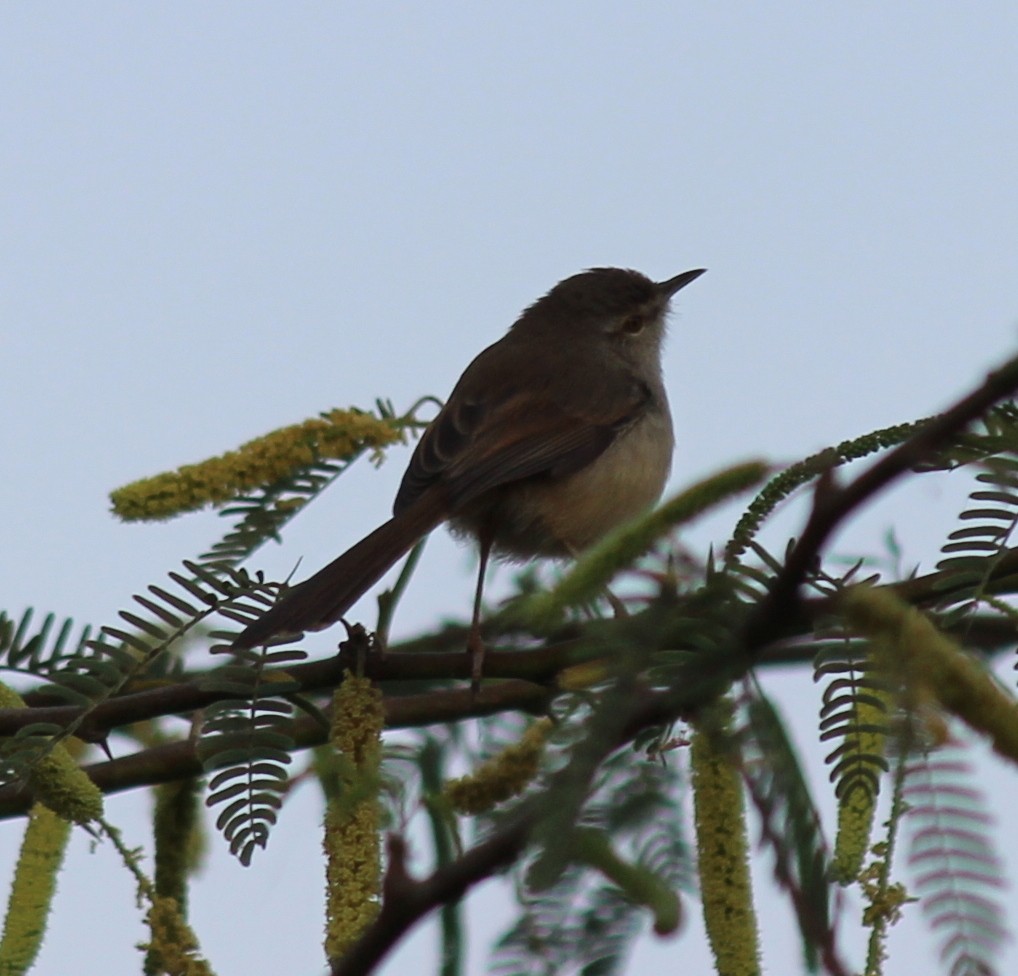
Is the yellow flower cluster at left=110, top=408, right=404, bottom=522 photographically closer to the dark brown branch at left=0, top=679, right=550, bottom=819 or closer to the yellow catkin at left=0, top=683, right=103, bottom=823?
the dark brown branch at left=0, top=679, right=550, bottom=819

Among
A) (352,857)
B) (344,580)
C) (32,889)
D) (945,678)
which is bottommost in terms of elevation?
(945,678)

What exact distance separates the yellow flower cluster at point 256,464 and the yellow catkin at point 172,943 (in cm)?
81

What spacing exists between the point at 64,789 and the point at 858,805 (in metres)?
1.02

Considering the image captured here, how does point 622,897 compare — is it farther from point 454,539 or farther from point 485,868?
point 454,539

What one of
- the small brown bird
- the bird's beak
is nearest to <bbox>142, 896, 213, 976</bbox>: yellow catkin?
the small brown bird

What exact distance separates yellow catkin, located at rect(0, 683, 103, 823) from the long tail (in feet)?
Answer: 1.54

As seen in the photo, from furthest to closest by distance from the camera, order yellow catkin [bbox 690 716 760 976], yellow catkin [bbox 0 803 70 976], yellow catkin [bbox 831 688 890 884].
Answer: yellow catkin [bbox 0 803 70 976], yellow catkin [bbox 690 716 760 976], yellow catkin [bbox 831 688 890 884]

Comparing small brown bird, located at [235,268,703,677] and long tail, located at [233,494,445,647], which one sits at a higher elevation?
small brown bird, located at [235,268,703,677]

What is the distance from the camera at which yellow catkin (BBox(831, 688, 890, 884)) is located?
1549mm

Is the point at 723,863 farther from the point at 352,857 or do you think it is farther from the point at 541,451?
the point at 541,451

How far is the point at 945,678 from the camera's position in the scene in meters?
0.99

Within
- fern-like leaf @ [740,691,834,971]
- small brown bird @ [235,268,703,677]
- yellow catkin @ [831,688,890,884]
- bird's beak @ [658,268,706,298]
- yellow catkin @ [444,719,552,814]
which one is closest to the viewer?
fern-like leaf @ [740,691,834,971]

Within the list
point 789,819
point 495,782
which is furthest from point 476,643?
point 789,819

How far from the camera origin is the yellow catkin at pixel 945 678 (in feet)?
3.24
